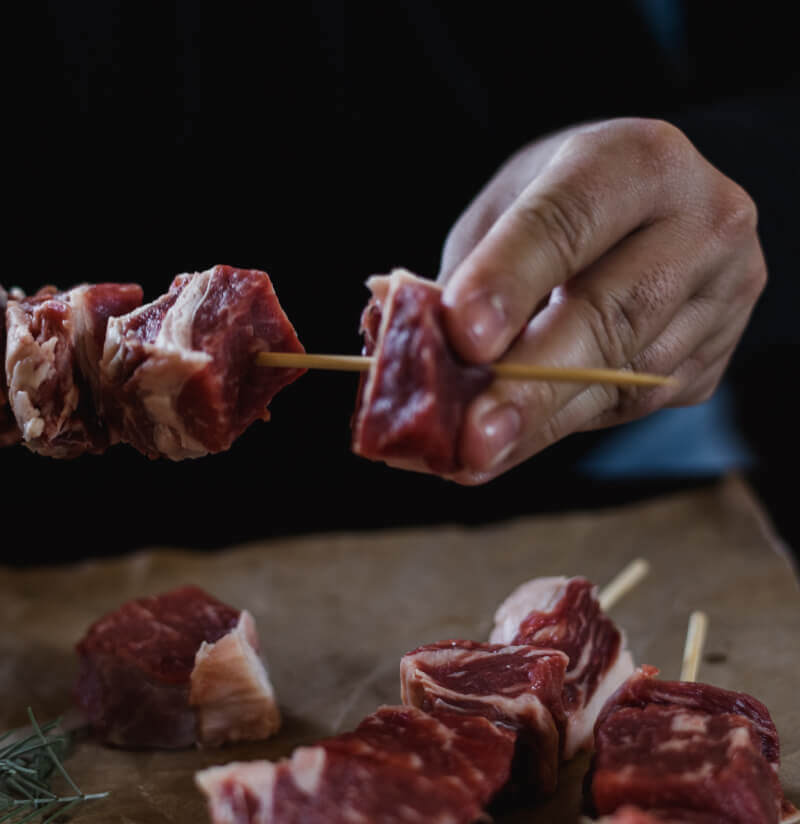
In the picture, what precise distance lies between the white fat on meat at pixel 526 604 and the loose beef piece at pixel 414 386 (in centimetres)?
89

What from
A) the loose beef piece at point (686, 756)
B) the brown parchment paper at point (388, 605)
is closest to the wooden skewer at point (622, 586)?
the brown parchment paper at point (388, 605)

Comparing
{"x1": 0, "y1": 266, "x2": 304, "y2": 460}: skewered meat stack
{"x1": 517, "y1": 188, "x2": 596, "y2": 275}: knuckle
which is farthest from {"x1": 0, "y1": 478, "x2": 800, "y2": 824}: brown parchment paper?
{"x1": 517, "y1": 188, "x2": 596, "y2": 275}: knuckle

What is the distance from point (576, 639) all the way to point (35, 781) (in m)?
1.64

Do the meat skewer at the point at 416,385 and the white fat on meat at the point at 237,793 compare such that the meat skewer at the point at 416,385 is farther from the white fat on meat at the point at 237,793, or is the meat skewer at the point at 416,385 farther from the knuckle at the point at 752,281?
the knuckle at the point at 752,281

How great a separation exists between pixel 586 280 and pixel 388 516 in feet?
7.70

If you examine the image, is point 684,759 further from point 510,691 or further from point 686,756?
point 510,691

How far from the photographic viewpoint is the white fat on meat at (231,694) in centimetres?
296

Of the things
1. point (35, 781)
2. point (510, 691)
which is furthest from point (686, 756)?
point (35, 781)

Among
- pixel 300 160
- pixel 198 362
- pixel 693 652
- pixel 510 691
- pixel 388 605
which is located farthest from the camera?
pixel 300 160

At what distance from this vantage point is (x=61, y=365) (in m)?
2.64

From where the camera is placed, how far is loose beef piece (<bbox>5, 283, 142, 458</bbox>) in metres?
2.58

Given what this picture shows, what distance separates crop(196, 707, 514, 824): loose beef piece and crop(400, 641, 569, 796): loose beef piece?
0.17 m

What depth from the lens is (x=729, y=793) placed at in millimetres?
2141

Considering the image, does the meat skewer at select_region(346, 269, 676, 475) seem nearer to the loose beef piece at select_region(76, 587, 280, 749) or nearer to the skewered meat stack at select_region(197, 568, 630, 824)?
the skewered meat stack at select_region(197, 568, 630, 824)
